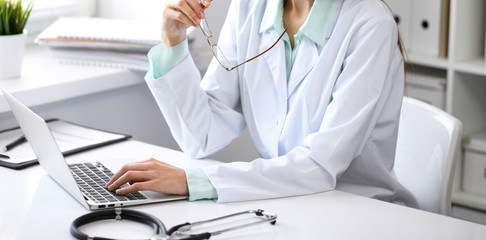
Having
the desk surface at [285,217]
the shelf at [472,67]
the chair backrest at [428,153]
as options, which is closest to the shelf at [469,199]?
the shelf at [472,67]

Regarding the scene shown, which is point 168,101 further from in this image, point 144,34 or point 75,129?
point 144,34

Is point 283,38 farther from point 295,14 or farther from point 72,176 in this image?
point 72,176

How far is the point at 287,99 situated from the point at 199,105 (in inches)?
7.1

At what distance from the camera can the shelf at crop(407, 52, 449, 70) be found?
7.25ft

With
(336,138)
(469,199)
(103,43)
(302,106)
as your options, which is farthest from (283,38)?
(469,199)

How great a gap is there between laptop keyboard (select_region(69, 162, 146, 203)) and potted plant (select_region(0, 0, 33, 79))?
56 centimetres

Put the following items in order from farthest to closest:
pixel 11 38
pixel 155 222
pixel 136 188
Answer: pixel 11 38 → pixel 136 188 → pixel 155 222

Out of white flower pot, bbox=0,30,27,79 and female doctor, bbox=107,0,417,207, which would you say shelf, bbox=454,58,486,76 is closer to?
female doctor, bbox=107,0,417,207

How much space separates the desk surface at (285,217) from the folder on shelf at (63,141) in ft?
0.37

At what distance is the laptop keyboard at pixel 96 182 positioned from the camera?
3.79 ft

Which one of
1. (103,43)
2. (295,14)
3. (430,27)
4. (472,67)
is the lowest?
(472,67)

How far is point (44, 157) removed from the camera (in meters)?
1.24

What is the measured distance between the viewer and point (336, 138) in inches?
49.0

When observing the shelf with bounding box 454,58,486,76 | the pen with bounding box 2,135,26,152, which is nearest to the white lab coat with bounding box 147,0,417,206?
the pen with bounding box 2,135,26,152
